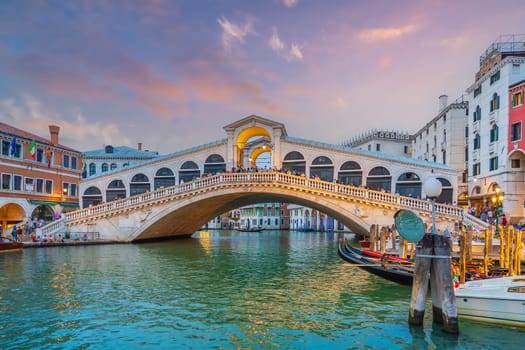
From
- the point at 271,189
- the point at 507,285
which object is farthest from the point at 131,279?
the point at 271,189

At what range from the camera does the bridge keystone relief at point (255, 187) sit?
2102 centimetres

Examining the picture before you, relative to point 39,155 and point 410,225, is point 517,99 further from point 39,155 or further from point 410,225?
point 39,155

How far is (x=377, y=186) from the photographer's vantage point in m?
26.1

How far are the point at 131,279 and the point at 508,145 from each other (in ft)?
70.8

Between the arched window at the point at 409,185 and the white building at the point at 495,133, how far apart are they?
13.3ft

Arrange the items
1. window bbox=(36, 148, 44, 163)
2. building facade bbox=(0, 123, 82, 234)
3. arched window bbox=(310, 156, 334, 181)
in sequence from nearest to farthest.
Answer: building facade bbox=(0, 123, 82, 234)
arched window bbox=(310, 156, 334, 181)
window bbox=(36, 148, 44, 163)

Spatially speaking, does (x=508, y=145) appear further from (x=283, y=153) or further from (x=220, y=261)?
(x=220, y=261)

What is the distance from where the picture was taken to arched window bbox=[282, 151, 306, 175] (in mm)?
27641

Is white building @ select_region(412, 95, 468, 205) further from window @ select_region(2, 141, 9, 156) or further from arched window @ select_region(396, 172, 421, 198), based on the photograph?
window @ select_region(2, 141, 9, 156)

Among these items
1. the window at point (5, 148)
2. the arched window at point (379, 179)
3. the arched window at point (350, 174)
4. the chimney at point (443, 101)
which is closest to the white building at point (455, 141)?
the chimney at point (443, 101)

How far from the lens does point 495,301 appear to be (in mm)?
7184

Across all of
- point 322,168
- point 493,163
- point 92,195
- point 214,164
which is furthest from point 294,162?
point 92,195

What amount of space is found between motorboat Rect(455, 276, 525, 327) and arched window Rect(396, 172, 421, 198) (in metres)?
18.6

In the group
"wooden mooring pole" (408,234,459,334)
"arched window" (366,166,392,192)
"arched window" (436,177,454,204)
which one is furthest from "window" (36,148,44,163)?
"wooden mooring pole" (408,234,459,334)
